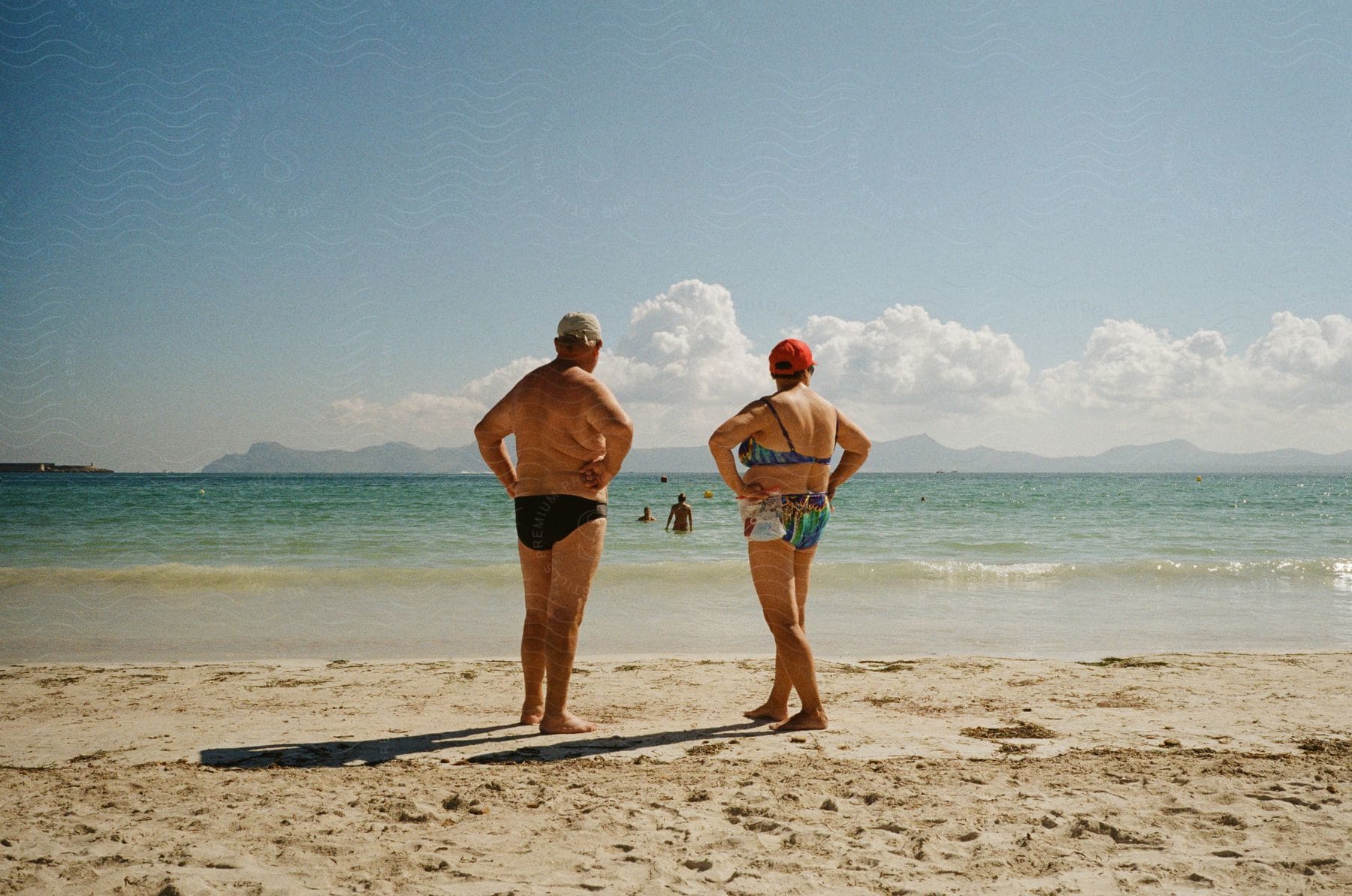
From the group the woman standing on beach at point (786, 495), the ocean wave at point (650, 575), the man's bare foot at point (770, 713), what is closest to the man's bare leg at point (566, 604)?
the woman standing on beach at point (786, 495)

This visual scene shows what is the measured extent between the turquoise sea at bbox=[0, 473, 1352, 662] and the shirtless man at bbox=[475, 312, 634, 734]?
10.6 ft

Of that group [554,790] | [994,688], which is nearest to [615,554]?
[994,688]

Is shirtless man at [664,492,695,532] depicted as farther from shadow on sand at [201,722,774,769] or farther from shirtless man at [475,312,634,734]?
shirtless man at [475,312,634,734]

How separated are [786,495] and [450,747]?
2146 mm

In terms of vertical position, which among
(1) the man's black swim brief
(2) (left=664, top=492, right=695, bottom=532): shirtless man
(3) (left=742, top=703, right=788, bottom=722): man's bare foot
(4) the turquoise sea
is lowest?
(4) the turquoise sea

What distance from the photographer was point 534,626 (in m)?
4.51

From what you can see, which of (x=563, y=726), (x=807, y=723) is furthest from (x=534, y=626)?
(x=807, y=723)

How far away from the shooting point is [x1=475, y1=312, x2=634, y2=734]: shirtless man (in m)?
4.31

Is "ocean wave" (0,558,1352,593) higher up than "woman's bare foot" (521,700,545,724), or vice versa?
"woman's bare foot" (521,700,545,724)

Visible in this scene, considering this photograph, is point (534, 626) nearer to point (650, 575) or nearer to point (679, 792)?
point (679, 792)

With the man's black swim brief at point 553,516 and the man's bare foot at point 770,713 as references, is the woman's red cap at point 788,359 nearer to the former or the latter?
the man's black swim brief at point 553,516

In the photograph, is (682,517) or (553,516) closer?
(553,516)

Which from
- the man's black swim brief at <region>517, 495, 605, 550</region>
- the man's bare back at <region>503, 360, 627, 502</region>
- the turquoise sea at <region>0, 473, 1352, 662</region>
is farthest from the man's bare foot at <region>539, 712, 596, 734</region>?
the turquoise sea at <region>0, 473, 1352, 662</region>

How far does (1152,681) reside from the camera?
595 centimetres
